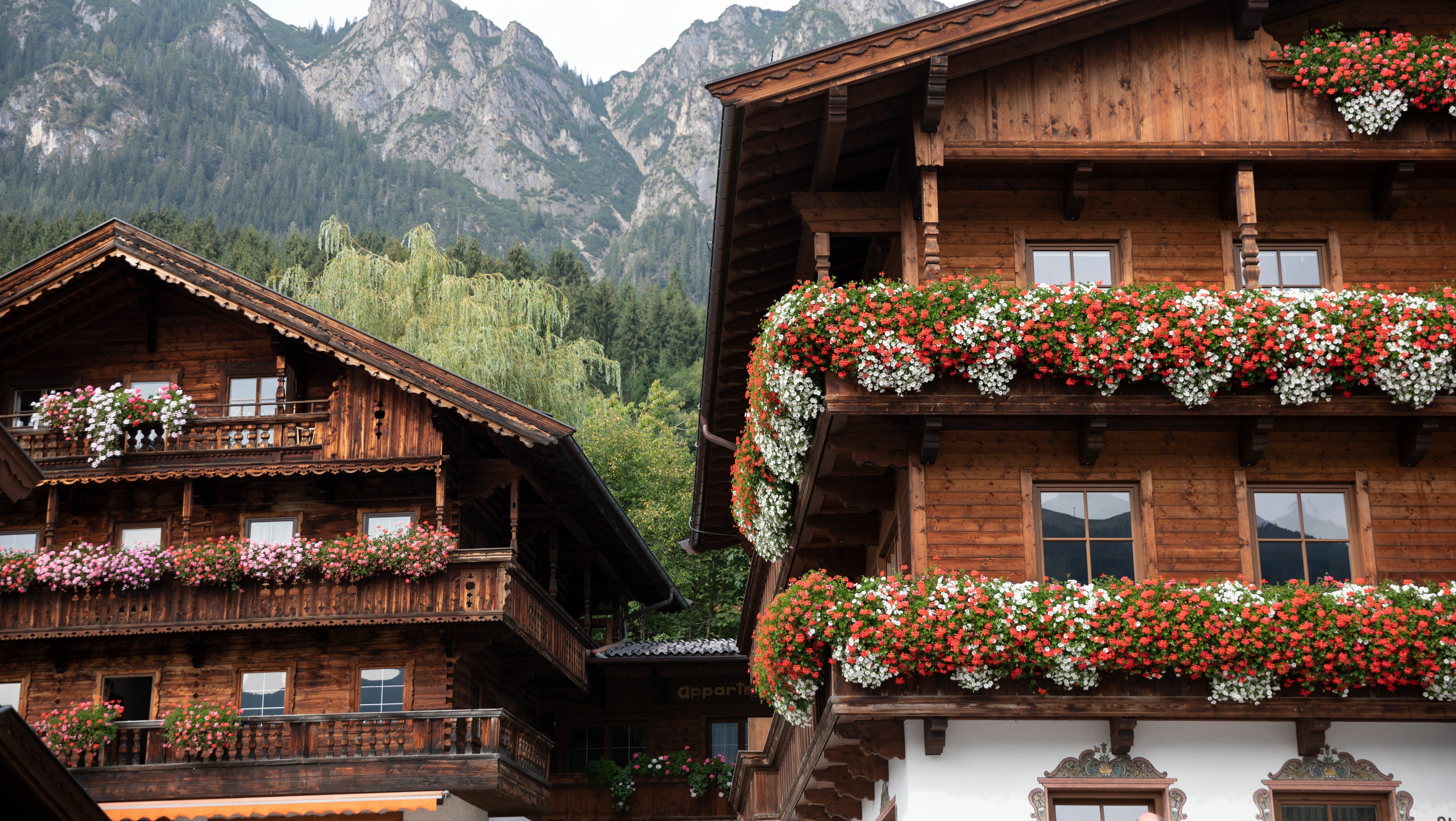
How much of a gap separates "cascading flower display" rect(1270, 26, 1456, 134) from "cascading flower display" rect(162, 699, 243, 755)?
1839cm

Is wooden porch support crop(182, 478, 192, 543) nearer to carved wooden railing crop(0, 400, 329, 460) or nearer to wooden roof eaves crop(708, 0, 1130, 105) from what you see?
carved wooden railing crop(0, 400, 329, 460)

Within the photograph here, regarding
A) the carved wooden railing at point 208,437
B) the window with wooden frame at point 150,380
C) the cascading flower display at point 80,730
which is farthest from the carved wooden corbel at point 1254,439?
the window with wooden frame at point 150,380

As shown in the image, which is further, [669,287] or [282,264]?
[669,287]

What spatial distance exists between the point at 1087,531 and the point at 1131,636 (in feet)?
5.48

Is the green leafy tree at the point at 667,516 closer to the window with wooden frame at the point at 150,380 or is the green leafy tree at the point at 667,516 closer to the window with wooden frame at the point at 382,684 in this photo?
the window with wooden frame at the point at 150,380

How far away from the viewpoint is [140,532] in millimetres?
27047

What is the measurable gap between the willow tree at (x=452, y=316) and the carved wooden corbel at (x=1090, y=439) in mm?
25276

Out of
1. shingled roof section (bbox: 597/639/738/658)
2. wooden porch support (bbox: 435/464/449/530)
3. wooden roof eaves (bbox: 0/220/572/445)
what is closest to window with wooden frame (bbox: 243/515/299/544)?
wooden porch support (bbox: 435/464/449/530)

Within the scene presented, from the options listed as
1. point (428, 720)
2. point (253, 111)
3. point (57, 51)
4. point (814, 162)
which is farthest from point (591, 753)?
point (57, 51)

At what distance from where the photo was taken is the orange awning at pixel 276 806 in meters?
23.4

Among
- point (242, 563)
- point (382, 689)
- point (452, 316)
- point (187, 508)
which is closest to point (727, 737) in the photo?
point (382, 689)

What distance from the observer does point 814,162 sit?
16.0 m

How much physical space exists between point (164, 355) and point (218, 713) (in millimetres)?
7319

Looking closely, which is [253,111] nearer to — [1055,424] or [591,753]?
[591,753]
